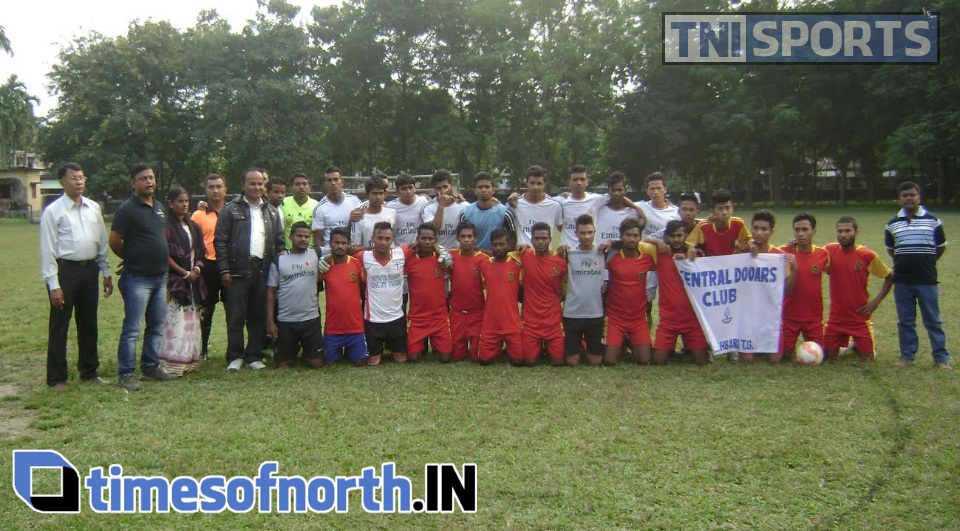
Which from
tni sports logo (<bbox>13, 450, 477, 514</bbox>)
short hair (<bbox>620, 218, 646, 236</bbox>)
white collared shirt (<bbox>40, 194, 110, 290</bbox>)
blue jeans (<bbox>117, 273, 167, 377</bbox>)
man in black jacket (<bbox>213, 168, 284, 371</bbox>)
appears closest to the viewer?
tni sports logo (<bbox>13, 450, 477, 514</bbox>)

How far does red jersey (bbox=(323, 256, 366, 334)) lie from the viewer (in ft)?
24.3

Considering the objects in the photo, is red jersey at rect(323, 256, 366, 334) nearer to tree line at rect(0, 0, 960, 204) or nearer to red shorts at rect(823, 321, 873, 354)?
red shorts at rect(823, 321, 873, 354)

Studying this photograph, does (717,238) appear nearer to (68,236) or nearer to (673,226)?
(673,226)

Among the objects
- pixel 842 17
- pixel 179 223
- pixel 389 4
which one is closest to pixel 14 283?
pixel 179 223

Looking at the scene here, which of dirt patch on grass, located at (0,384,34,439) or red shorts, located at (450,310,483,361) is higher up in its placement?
red shorts, located at (450,310,483,361)

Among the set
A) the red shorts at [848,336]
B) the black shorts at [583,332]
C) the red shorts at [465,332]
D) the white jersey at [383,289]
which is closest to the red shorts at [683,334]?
the black shorts at [583,332]

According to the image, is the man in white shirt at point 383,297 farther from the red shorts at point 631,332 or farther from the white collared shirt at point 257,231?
the red shorts at point 631,332

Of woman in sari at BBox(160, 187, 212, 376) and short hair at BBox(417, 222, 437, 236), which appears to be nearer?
woman in sari at BBox(160, 187, 212, 376)

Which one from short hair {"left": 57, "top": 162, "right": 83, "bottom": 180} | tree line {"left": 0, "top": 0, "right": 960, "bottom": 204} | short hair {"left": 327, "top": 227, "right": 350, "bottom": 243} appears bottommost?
short hair {"left": 327, "top": 227, "right": 350, "bottom": 243}

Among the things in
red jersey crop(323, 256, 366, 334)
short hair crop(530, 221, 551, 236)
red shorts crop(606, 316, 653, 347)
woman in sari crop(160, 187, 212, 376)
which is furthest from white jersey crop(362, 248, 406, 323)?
red shorts crop(606, 316, 653, 347)

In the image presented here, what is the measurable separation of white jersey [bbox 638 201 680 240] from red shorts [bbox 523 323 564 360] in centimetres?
151

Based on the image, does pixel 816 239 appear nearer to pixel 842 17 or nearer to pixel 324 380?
pixel 842 17

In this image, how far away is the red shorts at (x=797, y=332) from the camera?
7414mm

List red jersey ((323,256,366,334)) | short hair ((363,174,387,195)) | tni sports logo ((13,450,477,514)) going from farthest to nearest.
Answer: short hair ((363,174,387,195)) → red jersey ((323,256,366,334)) → tni sports logo ((13,450,477,514))
